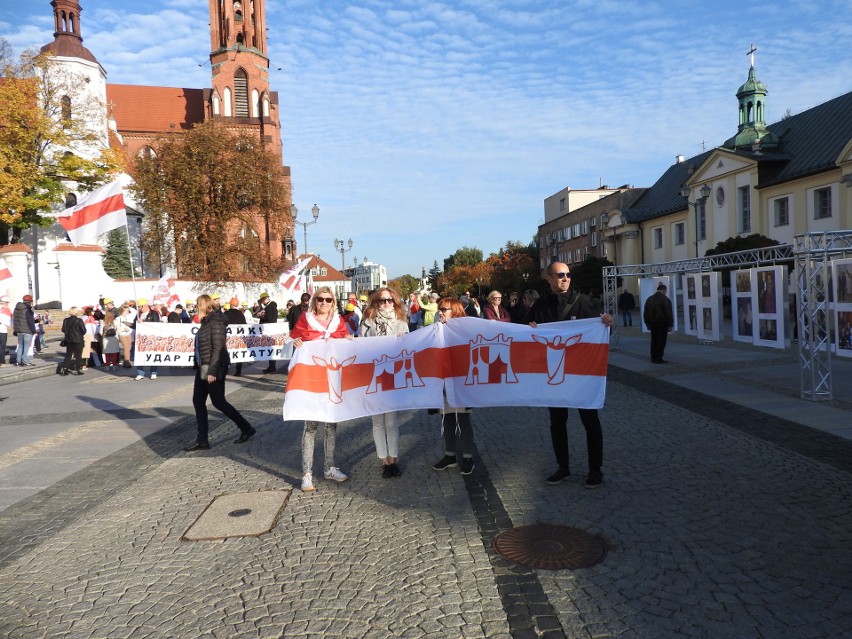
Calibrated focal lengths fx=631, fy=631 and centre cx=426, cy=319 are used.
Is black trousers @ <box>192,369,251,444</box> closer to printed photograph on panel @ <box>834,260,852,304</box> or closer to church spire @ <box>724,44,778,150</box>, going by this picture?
printed photograph on panel @ <box>834,260,852,304</box>

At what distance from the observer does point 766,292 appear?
17.6m

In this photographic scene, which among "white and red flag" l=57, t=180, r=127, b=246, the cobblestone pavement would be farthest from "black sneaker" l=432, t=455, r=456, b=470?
"white and red flag" l=57, t=180, r=127, b=246

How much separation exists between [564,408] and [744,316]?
1501 centimetres

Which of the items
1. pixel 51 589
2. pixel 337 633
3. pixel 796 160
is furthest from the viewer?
pixel 796 160

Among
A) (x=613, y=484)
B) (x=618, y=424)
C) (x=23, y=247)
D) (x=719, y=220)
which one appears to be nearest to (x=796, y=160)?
(x=719, y=220)

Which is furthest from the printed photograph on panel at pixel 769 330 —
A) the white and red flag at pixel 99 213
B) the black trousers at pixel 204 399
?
the white and red flag at pixel 99 213

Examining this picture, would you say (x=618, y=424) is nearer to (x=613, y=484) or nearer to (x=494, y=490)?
(x=613, y=484)

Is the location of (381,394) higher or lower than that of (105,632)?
higher

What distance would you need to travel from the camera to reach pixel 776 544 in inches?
177

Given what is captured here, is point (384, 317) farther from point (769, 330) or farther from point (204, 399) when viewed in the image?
point (769, 330)

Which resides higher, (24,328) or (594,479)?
(24,328)

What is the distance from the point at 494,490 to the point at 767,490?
245 centimetres

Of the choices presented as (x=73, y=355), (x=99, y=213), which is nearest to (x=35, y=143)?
(x=99, y=213)

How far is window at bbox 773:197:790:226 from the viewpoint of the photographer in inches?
1555
